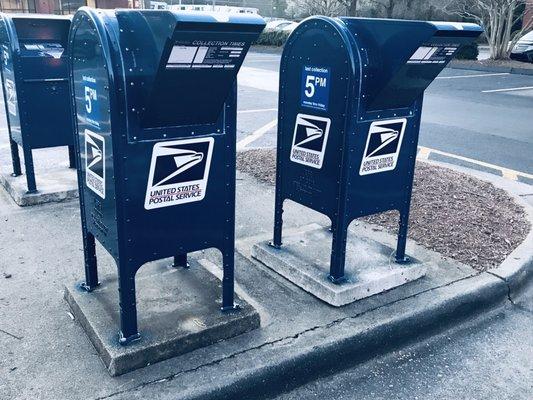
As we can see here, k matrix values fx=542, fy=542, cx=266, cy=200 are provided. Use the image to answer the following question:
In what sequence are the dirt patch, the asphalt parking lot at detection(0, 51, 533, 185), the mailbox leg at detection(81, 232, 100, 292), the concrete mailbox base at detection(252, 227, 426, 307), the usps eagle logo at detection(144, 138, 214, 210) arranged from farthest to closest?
the asphalt parking lot at detection(0, 51, 533, 185) → the dirt patch → the concrete mailbox base at detection(252, 227, 426, 307) → the mailbox leg at detection(81, 232, 100, 292) → the usps eagle logo at detection(144, 138, 214, 210)

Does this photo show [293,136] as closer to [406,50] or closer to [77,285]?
[406,50]

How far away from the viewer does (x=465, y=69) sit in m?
20.1

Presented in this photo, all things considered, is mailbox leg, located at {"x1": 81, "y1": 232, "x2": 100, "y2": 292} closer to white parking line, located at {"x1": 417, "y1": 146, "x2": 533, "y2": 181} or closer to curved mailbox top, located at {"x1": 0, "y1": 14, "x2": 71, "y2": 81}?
curved mailbox top, located at {"x1": 0, "y1": 14, "x2": 71, "y2": 81}

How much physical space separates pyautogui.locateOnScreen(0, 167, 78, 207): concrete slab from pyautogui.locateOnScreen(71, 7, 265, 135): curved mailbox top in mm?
2759

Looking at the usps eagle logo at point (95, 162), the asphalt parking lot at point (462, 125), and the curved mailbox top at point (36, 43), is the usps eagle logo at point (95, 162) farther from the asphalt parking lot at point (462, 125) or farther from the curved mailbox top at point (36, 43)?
the asphalt parking lot at point (462, 125)

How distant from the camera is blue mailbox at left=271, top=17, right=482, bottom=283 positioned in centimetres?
302

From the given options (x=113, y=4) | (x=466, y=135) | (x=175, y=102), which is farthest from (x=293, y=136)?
(x=113, y=4)

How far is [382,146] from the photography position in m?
3.38

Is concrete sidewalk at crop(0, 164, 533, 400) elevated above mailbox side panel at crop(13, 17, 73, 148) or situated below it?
below

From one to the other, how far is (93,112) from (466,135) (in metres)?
7.50

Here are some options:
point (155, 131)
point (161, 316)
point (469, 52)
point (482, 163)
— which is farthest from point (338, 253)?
point (469, 52)

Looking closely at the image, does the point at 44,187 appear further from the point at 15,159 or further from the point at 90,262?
the point at 90,262

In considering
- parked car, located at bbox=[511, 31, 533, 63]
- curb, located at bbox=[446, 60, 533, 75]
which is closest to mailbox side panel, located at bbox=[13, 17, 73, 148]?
curb, located at bbox=[446, 60, 533, 75]

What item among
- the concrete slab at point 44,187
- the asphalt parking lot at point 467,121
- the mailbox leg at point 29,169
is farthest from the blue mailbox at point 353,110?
the asphalt parking lot at point 467,121
